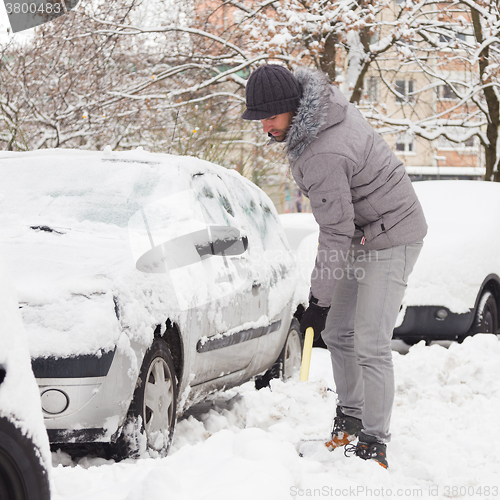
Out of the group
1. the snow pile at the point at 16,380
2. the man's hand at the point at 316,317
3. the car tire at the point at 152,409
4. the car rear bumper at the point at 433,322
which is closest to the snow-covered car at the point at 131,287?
the car tire at the point at 152,409

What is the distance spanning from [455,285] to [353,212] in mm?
3958

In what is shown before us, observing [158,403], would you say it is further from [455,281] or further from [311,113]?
[455,281]

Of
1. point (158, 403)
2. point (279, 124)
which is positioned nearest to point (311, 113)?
point (279, 124)

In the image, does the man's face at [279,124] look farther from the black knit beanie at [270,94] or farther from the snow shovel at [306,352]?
the snow shovel at [306,352]

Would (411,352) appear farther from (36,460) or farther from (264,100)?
(36,460)

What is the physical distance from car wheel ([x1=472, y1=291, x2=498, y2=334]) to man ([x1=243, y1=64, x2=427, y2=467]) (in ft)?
11.7

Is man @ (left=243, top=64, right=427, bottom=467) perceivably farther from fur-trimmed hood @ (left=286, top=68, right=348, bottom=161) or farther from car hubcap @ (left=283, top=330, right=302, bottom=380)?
car hubcap @ (left=283, top=330, right=302, bottom=380)

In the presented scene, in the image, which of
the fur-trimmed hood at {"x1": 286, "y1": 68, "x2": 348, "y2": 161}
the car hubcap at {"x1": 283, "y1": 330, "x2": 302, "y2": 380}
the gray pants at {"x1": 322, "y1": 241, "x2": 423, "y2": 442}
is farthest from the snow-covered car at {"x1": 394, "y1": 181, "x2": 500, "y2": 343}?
the fur-trimmed hood at {"x1": 286, "y1": 68, "x2": 348, "y2": 161}

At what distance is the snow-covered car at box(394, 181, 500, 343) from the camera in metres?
7.19

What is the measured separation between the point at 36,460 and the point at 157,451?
174 cm

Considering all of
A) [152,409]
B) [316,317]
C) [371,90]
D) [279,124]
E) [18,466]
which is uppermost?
[279,124]

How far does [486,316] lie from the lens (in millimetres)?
7469

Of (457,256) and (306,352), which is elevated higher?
(306,352)

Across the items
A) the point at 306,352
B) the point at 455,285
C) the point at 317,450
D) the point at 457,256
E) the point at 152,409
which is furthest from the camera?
the point at 457,256
